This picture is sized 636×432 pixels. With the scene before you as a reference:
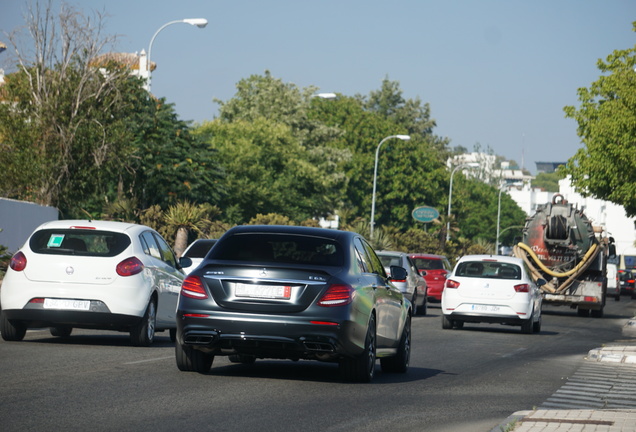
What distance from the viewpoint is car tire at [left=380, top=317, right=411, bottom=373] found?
13.9 meters

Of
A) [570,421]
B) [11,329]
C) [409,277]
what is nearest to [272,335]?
[570,421]

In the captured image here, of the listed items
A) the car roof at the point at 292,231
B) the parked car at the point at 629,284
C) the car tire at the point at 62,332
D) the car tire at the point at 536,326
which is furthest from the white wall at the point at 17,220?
the parked car at the point at 629,284

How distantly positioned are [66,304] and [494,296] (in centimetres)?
1216

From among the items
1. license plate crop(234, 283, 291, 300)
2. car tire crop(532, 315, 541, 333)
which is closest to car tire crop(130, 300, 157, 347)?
license plate crop(234, 283, 291, 300)

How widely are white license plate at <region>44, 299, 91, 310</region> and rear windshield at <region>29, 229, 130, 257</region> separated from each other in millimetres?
650

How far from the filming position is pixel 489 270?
26203 millimetres

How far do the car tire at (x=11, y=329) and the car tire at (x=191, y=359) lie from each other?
153 inches

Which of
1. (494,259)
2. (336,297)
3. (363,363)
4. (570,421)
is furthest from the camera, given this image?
(494,259)

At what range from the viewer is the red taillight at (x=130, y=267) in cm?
1530

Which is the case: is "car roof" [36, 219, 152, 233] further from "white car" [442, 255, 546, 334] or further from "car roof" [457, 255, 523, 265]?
"car roof" [457, 255, 523, 265]

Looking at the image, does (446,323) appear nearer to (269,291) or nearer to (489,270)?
(489,270)

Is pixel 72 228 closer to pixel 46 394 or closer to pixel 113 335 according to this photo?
pixel 113 335

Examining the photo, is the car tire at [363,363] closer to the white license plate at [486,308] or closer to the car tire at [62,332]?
the car tire at [62,332]

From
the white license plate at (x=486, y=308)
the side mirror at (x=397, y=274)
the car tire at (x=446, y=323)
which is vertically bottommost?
the car tire at (x=446, y=323)
